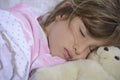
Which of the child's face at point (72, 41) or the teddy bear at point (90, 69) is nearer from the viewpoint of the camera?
the teddy bear at point (90, 69)

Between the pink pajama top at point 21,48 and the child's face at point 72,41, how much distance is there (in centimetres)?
3

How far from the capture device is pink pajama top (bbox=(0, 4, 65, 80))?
85 centimetres

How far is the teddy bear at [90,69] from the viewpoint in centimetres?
81

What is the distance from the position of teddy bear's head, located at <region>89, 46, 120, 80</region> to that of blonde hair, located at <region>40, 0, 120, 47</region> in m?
0.11

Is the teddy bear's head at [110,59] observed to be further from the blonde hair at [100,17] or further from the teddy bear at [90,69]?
the blonde hair at [100,17]

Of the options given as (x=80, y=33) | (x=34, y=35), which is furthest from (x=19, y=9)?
(x=80, y=33)

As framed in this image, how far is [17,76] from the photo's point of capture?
845 mm

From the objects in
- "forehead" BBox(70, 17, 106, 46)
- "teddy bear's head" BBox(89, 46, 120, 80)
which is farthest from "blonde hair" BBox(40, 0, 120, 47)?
"teddy bear's head" BBox(89, 46, 120, 80)

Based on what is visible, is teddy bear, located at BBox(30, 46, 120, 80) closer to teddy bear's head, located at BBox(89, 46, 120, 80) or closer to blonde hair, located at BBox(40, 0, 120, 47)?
teddy bear's head, located at BBox(89, 46, 120, 80)

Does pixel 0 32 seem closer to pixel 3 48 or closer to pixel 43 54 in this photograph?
pixel 3 48

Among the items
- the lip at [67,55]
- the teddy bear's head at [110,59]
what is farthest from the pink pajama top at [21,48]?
the teddy bear's head at [110,59]

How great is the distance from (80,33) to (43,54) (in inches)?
6.6

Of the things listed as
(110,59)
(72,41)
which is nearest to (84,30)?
(72,41)

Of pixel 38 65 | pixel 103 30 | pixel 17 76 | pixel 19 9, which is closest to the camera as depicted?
pixel 17 76
